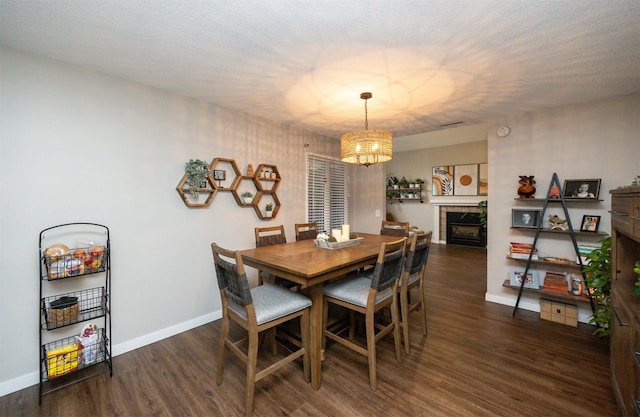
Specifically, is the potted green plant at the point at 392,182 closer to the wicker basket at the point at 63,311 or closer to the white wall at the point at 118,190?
the white wall at the point at 118,190

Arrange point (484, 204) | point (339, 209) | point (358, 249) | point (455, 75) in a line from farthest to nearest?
point (484, 204) → point (339, 209) → point (358, 249) → point (455, 75)

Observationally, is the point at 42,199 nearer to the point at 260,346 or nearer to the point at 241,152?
the point at 241,152

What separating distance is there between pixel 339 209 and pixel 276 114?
2191 millimetres

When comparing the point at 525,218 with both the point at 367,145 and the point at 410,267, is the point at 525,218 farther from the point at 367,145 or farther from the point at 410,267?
the point at 367,145

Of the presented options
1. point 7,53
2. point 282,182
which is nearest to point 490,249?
point 282,182

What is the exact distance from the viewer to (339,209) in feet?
15.9

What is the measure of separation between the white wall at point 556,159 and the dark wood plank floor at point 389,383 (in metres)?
0.94

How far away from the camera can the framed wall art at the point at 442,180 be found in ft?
23.6

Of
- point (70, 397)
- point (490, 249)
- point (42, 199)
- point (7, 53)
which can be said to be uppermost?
point (7, 53)

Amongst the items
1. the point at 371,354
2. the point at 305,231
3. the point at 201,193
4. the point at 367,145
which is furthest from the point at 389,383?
the point at 201,193

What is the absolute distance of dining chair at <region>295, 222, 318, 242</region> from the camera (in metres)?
3.29

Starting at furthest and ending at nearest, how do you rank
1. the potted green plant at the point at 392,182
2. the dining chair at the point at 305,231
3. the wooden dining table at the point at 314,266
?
the potted green plant at the point at 392,182, the dining chair at the point at 305,231, the wooden dining table at the point at 314,266

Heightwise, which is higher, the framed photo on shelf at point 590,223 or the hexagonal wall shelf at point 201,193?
the hexagonal wall shelf at point 201,193

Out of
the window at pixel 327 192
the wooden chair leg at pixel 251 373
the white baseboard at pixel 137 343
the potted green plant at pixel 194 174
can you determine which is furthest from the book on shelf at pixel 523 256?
the potted green plant at pixel 194 174
